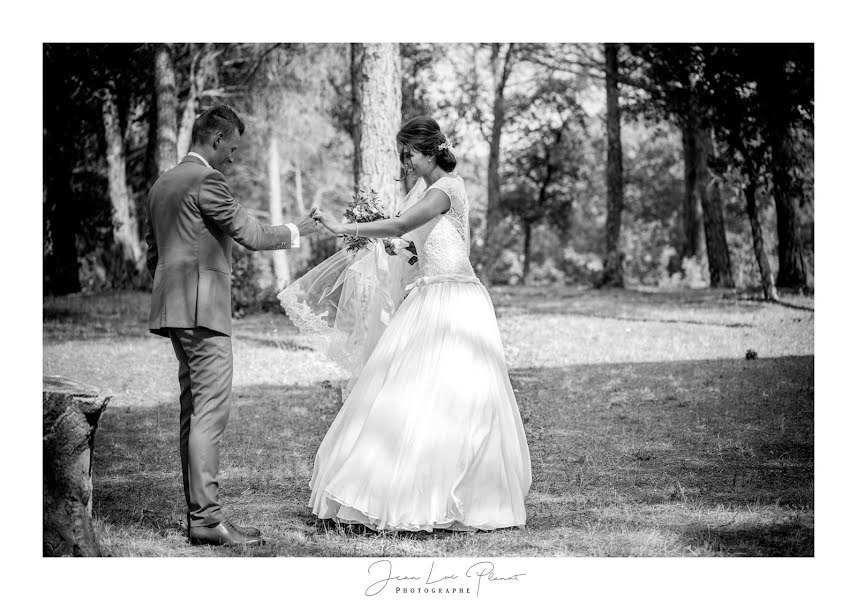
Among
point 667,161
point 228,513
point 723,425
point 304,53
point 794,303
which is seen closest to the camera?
point 228,513

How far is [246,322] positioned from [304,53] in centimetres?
815

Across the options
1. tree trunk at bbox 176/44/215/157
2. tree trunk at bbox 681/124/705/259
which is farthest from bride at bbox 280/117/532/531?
tree trunk at bbox 681/124/705/259

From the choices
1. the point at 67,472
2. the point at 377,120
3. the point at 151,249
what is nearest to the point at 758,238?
the point at 377,120

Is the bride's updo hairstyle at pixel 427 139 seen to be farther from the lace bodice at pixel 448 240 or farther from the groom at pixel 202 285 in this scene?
the groom at pixel 202 285

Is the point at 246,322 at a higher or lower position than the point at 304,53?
lower

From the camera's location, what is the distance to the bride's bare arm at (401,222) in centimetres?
483

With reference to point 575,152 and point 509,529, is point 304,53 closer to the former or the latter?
point 575,152

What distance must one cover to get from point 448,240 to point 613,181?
15.7 m

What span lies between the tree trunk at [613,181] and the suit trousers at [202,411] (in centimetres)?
1609

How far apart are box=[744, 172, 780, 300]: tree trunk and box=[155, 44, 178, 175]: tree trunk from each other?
941cm

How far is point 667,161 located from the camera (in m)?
35.6

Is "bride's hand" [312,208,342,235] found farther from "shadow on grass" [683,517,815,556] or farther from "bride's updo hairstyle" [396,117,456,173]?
"shadow on grass" [683,517,815,556]

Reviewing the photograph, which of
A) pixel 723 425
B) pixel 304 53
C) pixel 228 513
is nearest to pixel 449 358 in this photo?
pixel 228 513
